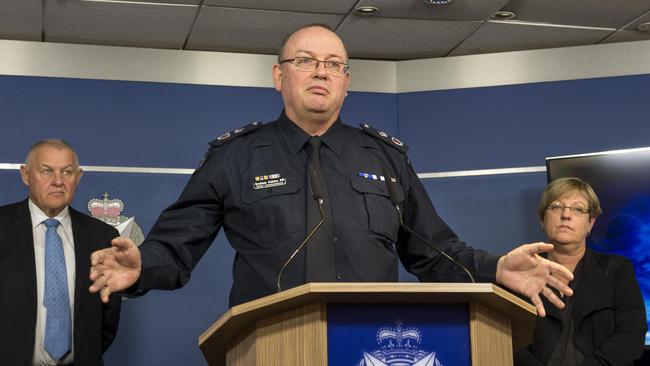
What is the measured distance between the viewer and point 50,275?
14.3ft

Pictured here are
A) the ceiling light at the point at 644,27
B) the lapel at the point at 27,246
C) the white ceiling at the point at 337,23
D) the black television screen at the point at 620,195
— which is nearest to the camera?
the lapel at the point at 27,246

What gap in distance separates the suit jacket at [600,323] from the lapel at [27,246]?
2183 mm

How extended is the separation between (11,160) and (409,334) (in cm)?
401

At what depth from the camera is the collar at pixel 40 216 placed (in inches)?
177

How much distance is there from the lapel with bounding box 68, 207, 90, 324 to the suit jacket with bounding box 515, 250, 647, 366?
199 cm

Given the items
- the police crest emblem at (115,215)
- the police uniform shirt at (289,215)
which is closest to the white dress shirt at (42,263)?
the police crest emblem at (115,215)

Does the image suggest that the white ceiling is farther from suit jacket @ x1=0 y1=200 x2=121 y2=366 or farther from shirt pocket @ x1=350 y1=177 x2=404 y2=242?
shirt pocket @ x1=350 y1=177 x2=404 y2=242

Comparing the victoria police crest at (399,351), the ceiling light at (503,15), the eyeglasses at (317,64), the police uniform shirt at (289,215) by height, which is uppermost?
the ceiling light at (503,15)

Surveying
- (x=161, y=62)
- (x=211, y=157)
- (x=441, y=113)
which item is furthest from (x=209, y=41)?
(x=211, y=157)

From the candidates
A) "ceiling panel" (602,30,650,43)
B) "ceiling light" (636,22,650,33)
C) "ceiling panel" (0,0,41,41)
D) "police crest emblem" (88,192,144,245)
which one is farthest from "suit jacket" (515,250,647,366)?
"ceiling panel" (0,0,41,41)

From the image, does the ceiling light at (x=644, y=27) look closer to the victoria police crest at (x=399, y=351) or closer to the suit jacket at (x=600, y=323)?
the suit jacket at (x=600, y=323)

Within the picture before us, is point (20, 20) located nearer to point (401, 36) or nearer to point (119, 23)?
point (119, 23)

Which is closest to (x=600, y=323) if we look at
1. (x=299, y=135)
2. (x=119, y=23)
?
(x=299, y=135)

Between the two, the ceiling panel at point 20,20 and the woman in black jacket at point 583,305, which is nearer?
the woman in black jacket at point 583,305
